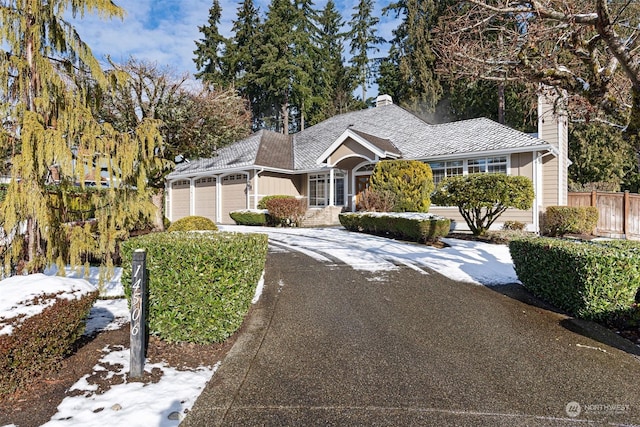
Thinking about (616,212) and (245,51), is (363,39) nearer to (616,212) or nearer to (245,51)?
(245,51)

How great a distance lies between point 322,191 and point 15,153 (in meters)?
16.3

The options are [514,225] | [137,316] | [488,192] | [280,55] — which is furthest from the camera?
[280,55]

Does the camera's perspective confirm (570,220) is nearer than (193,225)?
No

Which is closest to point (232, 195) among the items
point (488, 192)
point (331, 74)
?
point (488, 192)

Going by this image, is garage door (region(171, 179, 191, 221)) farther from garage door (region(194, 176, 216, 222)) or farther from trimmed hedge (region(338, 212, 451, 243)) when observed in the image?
trimmed hedge (region(338, 212, 451, 243))

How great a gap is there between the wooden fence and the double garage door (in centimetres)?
1661

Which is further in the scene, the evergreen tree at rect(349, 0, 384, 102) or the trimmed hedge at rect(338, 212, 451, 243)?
the evergreen tree at rect(349, 0, 384, 102)

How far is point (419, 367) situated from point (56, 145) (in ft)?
14.4

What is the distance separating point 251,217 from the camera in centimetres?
1789

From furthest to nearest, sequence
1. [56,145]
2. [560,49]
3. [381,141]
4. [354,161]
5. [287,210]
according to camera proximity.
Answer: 1. [354,161]
2. [381,141]
3. [287,210]
4. [560,49]
5. [56,145]

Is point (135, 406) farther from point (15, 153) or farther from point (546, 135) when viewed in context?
point (546, 135)

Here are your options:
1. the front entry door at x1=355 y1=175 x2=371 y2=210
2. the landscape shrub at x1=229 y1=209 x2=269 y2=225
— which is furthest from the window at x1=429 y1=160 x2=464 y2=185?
the landscape shrub at x1=229 y1=209 x2=269 y2=225

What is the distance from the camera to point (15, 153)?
3.88 metres

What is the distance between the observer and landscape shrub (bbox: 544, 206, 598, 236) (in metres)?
12.9
